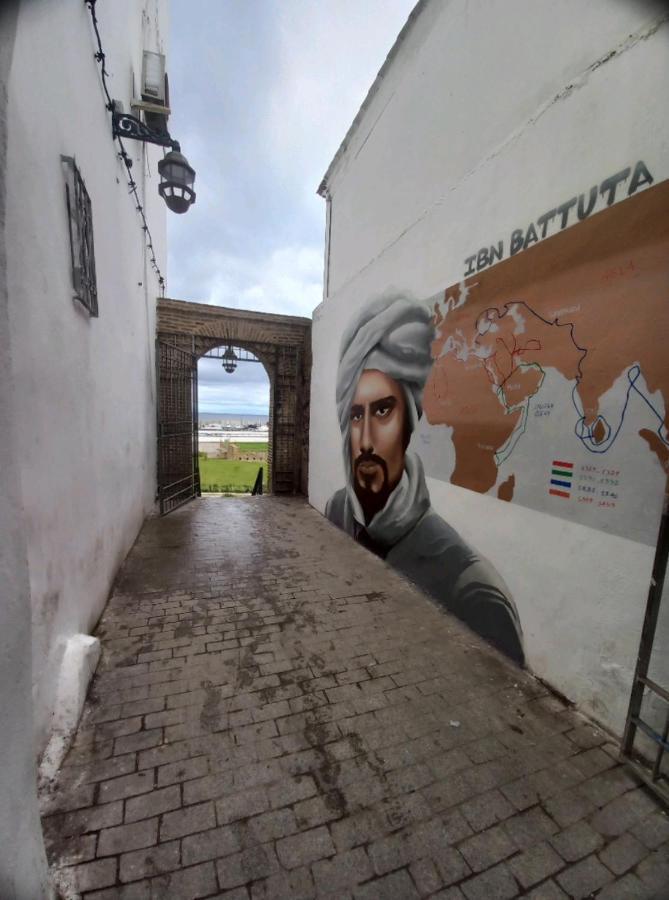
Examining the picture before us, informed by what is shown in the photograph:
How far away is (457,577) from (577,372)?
2089mm

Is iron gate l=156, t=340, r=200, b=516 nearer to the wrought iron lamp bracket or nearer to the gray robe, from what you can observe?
the wrought iron lamp bracket

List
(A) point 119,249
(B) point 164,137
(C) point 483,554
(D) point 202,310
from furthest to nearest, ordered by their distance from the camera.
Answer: (D) point 202,310, (A) point 119,249, (B) point 164,137, (C) point 483,554

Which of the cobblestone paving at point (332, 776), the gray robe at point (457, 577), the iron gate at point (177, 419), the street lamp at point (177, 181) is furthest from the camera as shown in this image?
the iron gate at point (177, 419)

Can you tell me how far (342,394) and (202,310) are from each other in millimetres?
4010

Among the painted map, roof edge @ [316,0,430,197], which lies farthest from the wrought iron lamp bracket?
the painted map

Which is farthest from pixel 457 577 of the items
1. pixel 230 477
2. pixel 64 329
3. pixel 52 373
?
pixel 230 477

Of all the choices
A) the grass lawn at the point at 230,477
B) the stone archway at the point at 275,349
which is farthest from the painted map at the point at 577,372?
the grass lawn at the point at 230,477

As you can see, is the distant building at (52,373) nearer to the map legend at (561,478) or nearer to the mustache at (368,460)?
the map legend at (561,478)

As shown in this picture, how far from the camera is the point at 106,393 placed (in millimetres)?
3428

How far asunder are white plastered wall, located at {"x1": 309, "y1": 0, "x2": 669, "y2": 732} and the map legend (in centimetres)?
20

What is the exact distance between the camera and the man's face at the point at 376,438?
14.0 ft

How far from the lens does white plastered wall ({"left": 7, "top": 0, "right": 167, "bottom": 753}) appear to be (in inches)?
68.2

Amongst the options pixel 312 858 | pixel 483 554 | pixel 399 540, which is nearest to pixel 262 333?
pixel 399 540

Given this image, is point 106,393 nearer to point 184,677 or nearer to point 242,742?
point 184,677
